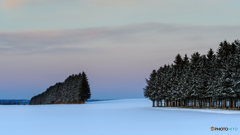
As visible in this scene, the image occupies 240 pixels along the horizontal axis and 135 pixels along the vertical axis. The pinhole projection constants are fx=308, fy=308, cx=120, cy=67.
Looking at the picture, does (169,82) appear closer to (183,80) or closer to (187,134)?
(183,80)

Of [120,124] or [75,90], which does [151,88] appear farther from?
[120,124]

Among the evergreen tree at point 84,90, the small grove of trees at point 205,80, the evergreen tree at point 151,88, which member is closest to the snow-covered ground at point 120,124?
the small grove of trees at point 205,80

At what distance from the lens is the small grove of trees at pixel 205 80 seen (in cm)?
5997

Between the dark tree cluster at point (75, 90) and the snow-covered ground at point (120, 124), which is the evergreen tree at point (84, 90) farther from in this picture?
the snow-covered ground at point (120, 124)

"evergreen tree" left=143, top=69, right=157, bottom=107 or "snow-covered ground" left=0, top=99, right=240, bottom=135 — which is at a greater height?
"evergreen tree" left=143, top=69, right=157, bottom=107

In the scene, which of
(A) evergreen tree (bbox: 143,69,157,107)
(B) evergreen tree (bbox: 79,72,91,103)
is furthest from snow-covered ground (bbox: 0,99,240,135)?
(B) evergreen tree (bbox: 79,72,91,103)

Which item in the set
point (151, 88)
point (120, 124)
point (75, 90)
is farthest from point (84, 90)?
point (120, 124)

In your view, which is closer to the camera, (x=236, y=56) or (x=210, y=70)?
(x=236, y=56)

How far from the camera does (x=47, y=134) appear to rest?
22.0 m

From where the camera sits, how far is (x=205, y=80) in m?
70.6

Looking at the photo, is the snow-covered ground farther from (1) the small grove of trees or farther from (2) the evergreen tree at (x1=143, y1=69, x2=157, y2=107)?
(2) the evergreen tree at (x1=143, y1=69, x2=157, y2=107)

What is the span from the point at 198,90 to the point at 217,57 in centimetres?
894

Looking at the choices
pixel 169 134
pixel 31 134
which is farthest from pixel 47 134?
pixel 169 134

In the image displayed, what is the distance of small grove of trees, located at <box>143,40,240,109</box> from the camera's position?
60.0 m
